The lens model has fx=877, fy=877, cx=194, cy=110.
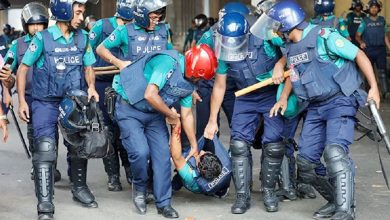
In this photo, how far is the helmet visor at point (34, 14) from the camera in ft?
27.0

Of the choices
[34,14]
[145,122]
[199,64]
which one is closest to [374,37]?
[34,14]

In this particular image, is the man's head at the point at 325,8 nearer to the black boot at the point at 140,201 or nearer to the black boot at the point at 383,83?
the black boot at the point at 140,201

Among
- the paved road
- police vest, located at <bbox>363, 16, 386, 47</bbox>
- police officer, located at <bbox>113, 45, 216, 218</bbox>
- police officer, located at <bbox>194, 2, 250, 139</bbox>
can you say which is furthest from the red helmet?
police vest, located at <bbox>363, 16, 386, 47</bbox>

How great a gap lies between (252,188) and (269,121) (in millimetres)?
1106

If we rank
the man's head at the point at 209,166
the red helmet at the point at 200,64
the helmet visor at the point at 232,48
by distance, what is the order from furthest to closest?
the man's head at the point at 209,166
the helmet visor at the point at 232,48
the red helmet at the point at 200,64

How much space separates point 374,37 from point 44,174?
10341 millimetres

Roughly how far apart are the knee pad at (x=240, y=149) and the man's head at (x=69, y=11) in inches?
65.1

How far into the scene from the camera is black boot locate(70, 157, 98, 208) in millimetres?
7404

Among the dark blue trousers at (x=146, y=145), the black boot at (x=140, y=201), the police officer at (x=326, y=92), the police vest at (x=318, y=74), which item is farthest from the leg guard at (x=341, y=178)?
the black boot at (x=140, y=201)

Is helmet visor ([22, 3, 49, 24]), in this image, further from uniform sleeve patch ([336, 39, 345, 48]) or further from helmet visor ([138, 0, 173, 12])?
uniform sleeve patch ([336, 39, 345, 48])

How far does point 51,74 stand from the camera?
282 inches

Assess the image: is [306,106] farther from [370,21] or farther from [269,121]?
[370,21]

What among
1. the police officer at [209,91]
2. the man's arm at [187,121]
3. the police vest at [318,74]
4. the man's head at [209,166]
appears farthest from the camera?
the police officer at [209,91]

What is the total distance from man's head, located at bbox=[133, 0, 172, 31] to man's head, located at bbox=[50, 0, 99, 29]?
459mm
